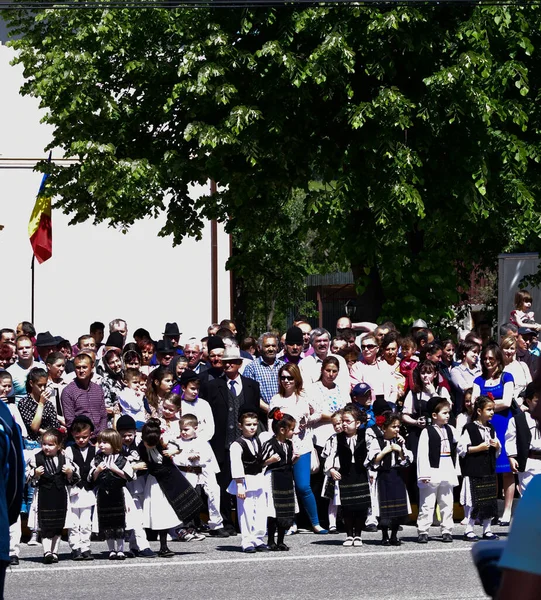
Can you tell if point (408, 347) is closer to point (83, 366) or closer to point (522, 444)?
point (522, 444)

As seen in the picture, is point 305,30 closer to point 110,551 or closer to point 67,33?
point 67,33

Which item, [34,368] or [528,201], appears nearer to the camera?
[34,368]

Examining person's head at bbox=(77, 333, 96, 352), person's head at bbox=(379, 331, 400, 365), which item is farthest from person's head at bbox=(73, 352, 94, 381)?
person's head at bbox=(379, 331, 400, 365)

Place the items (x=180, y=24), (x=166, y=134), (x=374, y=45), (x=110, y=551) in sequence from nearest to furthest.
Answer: (x=110, y=551) → (x=374, y=45) → (x=180, y=24) → (x=166, y=134)

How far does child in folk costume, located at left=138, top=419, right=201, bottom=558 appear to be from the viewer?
10.6 meters

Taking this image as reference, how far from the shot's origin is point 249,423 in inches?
434

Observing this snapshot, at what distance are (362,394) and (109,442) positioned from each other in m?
2.67

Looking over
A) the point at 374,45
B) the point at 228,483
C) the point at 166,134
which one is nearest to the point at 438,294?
the point at 374,45

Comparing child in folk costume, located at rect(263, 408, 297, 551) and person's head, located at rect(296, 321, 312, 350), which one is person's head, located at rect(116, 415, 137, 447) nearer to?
child in folk costume, located at rect(263, 408, 297, 551)

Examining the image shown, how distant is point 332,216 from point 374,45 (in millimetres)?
2398

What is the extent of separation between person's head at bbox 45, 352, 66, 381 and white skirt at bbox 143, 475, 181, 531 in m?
2.11

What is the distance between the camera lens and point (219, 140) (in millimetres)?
17500

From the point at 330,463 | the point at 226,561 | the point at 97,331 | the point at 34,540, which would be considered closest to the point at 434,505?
the point at 330,463

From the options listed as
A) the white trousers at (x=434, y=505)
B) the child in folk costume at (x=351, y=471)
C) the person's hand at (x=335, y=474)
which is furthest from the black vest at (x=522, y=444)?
the person's hand at (x=335, y=474)
